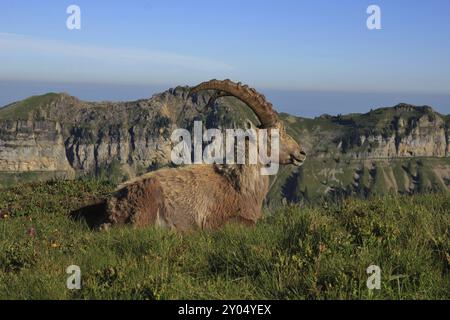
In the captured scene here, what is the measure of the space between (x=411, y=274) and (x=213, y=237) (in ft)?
13.1

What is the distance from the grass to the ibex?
2.37 metres

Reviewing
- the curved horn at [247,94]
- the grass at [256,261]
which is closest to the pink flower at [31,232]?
the grass at [256,261]

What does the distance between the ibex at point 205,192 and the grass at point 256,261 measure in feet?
7.79

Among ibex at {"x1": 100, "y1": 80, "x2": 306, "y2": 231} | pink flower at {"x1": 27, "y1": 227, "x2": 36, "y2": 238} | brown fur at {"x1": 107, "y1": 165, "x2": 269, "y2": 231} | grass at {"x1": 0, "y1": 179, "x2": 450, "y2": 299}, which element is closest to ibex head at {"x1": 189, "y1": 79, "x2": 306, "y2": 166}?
ibex at {"x1": 100, "y1": 80, "x2": 306, "y2": 231}


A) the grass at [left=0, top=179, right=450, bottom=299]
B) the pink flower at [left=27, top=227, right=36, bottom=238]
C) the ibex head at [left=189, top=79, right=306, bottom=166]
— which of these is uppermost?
the ibex head at [left=189, top=79, right=306, bottom=166]

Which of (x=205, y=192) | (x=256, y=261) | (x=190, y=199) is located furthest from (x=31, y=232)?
(x=256, y=261)

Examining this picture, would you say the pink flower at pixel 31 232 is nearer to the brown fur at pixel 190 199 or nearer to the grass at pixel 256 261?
the grass at pixel 256 261

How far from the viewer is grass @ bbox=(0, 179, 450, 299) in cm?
623

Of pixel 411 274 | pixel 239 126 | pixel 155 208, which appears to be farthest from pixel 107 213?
pixel 411 274

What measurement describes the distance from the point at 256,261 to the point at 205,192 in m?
6.55

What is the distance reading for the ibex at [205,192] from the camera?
499 inches

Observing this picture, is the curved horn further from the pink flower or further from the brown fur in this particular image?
the pink flower

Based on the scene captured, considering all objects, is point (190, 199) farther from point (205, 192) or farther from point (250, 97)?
point (250, 97)

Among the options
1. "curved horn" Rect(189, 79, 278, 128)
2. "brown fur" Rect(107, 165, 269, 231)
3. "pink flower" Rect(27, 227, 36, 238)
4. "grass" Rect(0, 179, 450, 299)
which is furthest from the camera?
"curved horn" Rect(189, 79, 278, 128)
